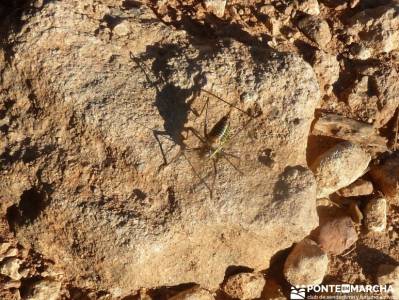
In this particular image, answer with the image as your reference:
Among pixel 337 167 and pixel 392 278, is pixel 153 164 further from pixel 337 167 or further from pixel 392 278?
pixel 392 278

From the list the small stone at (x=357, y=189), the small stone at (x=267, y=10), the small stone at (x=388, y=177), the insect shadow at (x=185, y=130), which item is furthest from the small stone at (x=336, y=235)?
the small stone at (x=267, y=10)

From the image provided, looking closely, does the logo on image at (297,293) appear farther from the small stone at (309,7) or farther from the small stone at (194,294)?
the small stone at (309,7)

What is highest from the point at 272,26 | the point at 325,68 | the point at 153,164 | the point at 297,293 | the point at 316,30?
the point at 272,26

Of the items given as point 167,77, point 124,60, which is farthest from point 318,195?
point 124,60

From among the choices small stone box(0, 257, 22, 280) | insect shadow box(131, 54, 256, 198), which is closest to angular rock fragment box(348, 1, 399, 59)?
insect shadow box(131, 54, 256, 198)

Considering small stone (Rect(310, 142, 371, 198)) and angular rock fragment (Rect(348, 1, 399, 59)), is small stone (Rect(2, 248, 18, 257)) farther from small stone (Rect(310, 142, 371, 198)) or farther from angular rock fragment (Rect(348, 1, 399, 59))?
angular rock fragment (Rect(348, 1, 399, 59))

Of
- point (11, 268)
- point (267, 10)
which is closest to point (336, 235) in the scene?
point (267, 10)
